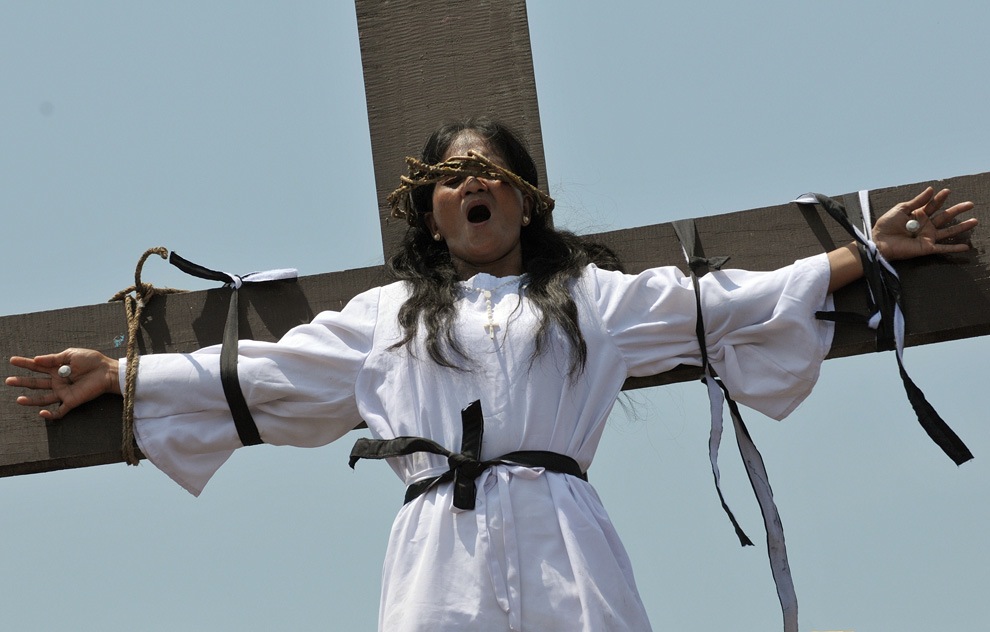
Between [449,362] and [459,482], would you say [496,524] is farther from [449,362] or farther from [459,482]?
[449,362]

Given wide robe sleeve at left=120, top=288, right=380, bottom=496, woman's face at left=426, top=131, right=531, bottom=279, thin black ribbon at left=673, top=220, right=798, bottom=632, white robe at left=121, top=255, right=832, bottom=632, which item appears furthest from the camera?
woman's face at left=426, top=131, right=531, bottom=279

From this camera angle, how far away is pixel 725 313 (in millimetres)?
3740

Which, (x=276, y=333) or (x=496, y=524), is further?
(x=276, y=333)

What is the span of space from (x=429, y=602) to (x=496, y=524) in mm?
187

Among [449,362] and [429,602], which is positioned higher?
[449,362]

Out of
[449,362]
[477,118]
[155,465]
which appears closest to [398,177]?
[477,118]


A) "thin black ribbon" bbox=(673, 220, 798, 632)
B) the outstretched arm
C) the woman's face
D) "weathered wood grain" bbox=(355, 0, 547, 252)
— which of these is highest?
"weathered wood grain" bbox=(355, 0, 547, 252)

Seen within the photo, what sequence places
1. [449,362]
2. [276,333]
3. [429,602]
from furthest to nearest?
1. [276,333]
2. [449,362]
3. [429,602]

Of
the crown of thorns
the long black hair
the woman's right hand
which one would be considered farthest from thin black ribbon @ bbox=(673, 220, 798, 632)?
the woman's right hand

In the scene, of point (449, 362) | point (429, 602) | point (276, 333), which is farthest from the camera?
point (276, 333)

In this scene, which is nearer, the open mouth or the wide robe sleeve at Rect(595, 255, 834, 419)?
the wide robe sleeve at Rect(595, 255, 834, 419)

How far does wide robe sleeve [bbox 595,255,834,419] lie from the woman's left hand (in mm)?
130

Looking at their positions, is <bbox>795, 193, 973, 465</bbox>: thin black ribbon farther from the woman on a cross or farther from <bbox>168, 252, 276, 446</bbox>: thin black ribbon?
<bbox>168, 252, 276, 446</bbox>: thin black ribbon

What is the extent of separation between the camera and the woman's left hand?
3.72 m
